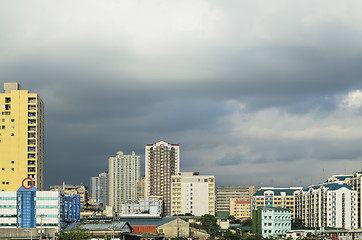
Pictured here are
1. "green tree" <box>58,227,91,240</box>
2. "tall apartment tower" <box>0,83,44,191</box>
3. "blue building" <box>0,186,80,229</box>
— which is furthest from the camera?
"tall apartment tower" <box>0,83,44,191</box>

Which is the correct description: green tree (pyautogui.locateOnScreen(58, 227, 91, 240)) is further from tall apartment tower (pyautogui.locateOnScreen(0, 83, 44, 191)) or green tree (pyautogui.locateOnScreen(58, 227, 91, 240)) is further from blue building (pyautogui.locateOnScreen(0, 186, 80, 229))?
tall apartment tower (pyautogui.locateOnScreen(0, 83, 44, 191))

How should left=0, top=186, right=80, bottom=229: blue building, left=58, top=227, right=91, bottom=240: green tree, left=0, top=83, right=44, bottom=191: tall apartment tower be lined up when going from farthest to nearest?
left=0, top=83, right=44, bottom=191: tall apartment tower
left=0, top=186, right=80, bottom=229: blue building
left=58, top=227, right=91, bottom=240: green tree

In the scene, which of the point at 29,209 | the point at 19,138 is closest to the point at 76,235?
the point at 29,209

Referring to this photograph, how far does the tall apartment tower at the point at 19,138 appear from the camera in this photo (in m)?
178

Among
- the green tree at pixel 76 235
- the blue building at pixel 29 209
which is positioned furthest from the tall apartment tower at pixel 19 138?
the green tree at pixel 76 235

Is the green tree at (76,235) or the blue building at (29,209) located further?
the blue building at (29,209)

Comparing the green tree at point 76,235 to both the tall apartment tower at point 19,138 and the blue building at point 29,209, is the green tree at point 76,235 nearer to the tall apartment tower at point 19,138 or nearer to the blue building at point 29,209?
the blue building at point 29,209

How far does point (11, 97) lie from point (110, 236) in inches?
2488

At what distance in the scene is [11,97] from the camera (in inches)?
7151

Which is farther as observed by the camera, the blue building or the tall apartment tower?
the tall apartment tower

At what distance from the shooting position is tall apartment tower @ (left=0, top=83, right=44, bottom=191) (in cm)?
17812

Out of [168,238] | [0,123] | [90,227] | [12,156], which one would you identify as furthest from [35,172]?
[168,238]

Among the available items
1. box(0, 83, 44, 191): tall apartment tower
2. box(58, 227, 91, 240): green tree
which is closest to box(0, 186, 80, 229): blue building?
box(58, 227, 91, 240): green tree

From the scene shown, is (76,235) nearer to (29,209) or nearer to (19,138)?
(29,209)
